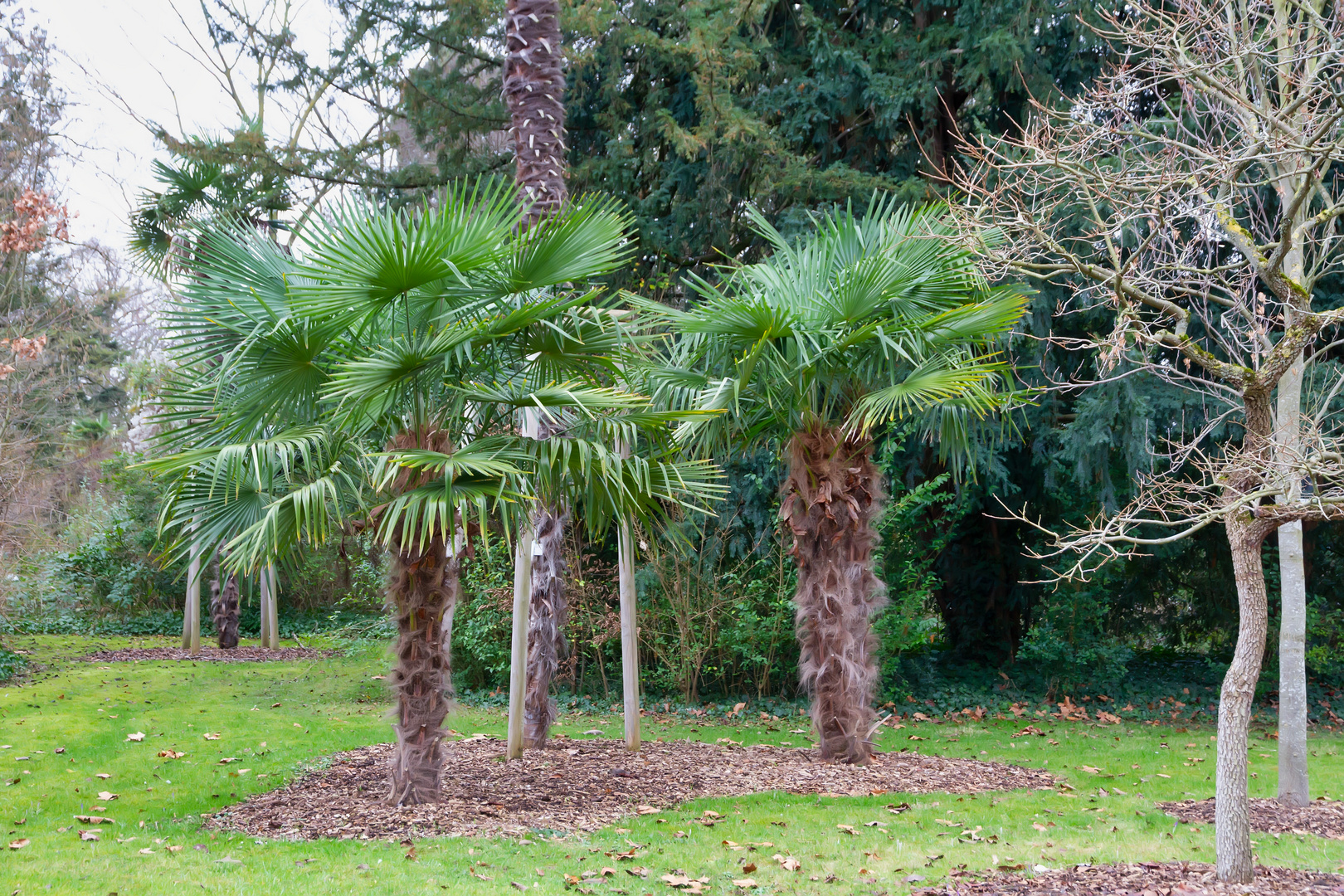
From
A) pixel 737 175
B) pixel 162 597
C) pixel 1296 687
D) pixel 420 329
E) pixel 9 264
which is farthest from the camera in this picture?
pixel 162 597

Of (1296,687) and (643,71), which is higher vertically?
(643,71)

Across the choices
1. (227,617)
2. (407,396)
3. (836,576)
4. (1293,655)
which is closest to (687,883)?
(407,396)

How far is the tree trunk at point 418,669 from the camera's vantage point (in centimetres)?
616

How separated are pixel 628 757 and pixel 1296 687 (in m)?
5.06

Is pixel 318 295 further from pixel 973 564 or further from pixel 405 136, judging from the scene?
pixel 405 136

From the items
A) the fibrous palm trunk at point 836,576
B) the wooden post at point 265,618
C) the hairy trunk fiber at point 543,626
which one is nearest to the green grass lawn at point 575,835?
the fibrous palm trunk at point 836,576

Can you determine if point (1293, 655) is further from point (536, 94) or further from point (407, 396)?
point (536, 94)

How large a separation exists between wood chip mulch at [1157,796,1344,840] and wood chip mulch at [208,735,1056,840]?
110cm

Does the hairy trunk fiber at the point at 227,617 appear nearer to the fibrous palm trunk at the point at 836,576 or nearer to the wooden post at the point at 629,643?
the wooden post at the point at 629,643

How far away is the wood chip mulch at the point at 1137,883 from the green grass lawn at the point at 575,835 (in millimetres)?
251

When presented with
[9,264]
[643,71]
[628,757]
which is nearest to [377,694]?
[628,757]

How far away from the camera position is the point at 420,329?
6.00 meters

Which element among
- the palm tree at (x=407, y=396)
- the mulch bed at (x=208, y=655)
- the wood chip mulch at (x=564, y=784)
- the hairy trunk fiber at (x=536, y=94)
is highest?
the hairy trunk fiber at (x=536, y=94)

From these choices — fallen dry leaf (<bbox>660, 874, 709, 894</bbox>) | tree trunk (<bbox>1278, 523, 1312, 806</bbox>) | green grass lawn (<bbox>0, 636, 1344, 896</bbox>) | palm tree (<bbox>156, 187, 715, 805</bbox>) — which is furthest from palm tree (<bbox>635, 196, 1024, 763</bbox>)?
fallen dry leaf (<bbox>660, 874, 709, 894</bbox>)
